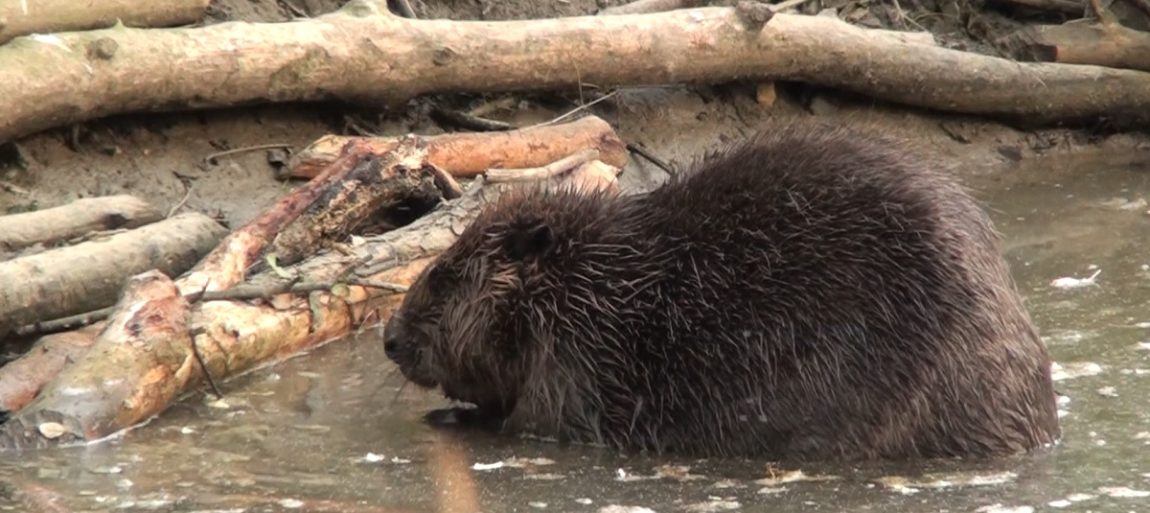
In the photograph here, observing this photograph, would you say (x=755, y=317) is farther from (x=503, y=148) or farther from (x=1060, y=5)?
(x=1060, y=5)

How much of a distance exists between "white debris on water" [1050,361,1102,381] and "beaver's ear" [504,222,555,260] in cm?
168

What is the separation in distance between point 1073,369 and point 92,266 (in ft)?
10.6

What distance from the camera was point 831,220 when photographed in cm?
505

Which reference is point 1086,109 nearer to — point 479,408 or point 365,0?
point 365,0

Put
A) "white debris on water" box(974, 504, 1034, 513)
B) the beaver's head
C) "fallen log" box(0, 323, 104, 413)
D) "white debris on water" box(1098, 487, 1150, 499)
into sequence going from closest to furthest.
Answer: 1. "white debris on water" box(974, 504, 1034, 513)
2. "white debris on water" box(1098, 487, 1150, 499)
3. "fallen log" box(0, 323, 104, 413)
4. the beaver's head

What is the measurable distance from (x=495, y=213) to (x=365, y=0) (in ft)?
7.90

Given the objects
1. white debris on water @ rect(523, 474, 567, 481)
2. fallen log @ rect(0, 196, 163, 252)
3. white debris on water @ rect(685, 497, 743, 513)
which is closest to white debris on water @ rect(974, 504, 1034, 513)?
white debris on water @ rect(685, 497, 743, 513)

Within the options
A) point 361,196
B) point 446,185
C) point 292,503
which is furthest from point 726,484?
point 446,185

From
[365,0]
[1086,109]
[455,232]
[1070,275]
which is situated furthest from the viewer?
[1086,109]

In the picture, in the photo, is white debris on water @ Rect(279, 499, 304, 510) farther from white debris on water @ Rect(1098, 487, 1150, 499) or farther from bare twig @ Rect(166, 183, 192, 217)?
bare twig @ Rect(166, 183, 192, 217)

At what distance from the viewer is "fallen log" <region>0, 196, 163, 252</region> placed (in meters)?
6.11

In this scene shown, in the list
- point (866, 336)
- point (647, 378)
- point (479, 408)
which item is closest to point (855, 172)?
point (866, 336)

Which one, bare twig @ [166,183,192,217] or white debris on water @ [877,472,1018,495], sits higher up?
bare twig @ [166,183,192,217]

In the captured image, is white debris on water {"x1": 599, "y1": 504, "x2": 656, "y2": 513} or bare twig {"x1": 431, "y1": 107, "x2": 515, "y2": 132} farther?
bare twig {"x1": 431, "y1": 107, "x2": 515, "y2": 132}
